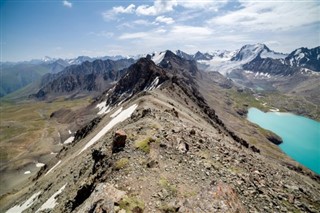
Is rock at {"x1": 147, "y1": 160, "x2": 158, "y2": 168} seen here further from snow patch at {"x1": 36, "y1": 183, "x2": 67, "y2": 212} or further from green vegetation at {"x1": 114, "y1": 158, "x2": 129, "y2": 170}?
snow patch at {"x1": 36, "y1": 183, "x2": 67, "y2": 212}

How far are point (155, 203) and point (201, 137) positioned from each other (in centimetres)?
1480

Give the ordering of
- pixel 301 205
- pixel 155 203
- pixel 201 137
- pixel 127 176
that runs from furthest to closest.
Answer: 1. pixel 201 137
2. pixel 127 176
3. pixel 301 205
4. pixel 155 203

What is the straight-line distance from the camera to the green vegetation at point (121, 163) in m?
24.7

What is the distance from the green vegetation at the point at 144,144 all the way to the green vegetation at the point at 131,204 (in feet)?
24.3

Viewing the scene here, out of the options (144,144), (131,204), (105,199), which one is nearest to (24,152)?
(144,144)

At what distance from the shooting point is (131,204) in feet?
64.1

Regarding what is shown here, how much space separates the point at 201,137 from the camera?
1316 inches

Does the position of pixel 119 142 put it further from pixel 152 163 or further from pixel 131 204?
pixel 131 204

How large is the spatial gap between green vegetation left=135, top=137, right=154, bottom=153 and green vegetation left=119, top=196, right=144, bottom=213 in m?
7.39

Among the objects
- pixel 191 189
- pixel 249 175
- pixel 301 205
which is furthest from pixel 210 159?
pixel 301 205

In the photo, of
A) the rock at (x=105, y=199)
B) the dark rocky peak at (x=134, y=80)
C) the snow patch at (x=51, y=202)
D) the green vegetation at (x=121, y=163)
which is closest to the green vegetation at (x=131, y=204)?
the rock at (x=105, y=199)

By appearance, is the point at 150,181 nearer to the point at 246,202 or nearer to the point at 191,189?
the point at 191,189

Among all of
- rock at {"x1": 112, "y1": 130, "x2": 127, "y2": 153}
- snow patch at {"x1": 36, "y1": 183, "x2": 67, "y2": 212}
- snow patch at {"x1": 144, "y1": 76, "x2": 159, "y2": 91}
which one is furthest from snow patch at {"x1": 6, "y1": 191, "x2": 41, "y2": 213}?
snow patch at {"x1": 144, "y1": 76, "x2": 159, "y2": 91}

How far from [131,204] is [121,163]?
6.06 meters
